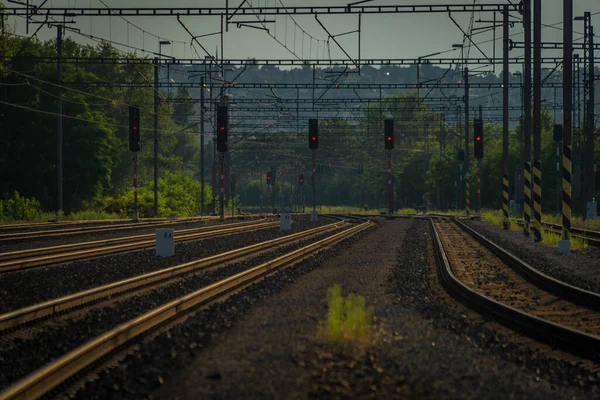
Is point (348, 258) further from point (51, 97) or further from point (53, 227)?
point (51, 97)

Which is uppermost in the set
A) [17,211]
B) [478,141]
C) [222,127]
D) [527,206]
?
[222,127]

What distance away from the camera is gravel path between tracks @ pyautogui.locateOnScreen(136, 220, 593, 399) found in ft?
22.2

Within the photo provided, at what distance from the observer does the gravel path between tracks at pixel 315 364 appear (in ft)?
22.2

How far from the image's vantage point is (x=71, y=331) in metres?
10.3

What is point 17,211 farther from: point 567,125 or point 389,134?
point 567,125

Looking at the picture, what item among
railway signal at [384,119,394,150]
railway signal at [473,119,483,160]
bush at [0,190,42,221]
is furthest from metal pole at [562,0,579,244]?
bush at [0,190,42,221]

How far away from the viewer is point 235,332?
988cm

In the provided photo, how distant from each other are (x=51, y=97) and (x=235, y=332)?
158ft

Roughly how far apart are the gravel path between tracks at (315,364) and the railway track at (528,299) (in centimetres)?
85

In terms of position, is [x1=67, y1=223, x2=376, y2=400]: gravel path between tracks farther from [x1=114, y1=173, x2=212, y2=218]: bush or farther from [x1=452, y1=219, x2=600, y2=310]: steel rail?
[x1=114, y1=173, x2=212, y2=218]: bush

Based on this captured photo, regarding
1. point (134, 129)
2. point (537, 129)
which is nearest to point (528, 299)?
point (537, 129)

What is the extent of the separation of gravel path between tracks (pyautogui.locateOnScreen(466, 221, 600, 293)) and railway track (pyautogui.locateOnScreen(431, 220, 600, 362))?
0.61 meters

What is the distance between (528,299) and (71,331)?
7404mm

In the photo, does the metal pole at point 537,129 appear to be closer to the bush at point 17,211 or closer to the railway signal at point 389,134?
the railway signal at point 389,134
